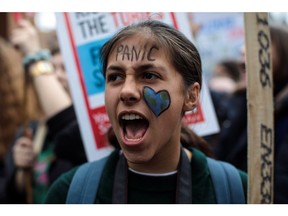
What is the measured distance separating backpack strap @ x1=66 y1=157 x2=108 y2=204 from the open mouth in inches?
8.2

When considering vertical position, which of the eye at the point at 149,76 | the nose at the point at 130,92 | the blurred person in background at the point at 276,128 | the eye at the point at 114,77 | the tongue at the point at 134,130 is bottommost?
the blurred person in background at the point at 276,128

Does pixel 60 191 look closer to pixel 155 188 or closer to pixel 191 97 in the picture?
pixel 155 188

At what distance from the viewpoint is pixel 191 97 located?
1.98 m

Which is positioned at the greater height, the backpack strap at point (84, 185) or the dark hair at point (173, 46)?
the dark hair at point (173, 46)

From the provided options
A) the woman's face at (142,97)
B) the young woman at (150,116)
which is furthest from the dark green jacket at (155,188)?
the woman's face at (142,97)

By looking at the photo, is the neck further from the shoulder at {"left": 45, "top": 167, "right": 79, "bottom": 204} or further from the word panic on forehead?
the word panic on forehead

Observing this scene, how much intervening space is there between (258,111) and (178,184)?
13.8 inches

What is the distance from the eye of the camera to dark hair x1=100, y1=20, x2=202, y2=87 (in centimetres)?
191

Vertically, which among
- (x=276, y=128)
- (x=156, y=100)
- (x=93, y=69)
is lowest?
(x=276, y=128)

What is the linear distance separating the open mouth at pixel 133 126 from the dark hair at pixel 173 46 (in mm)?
196

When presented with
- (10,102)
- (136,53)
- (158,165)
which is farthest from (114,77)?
(10,102)

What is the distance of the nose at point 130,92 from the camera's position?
1.83 meters

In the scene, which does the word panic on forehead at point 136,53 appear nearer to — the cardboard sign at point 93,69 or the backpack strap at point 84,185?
the backpack strap at point 84,185

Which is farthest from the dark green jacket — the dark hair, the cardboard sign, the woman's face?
the cardboard sign
